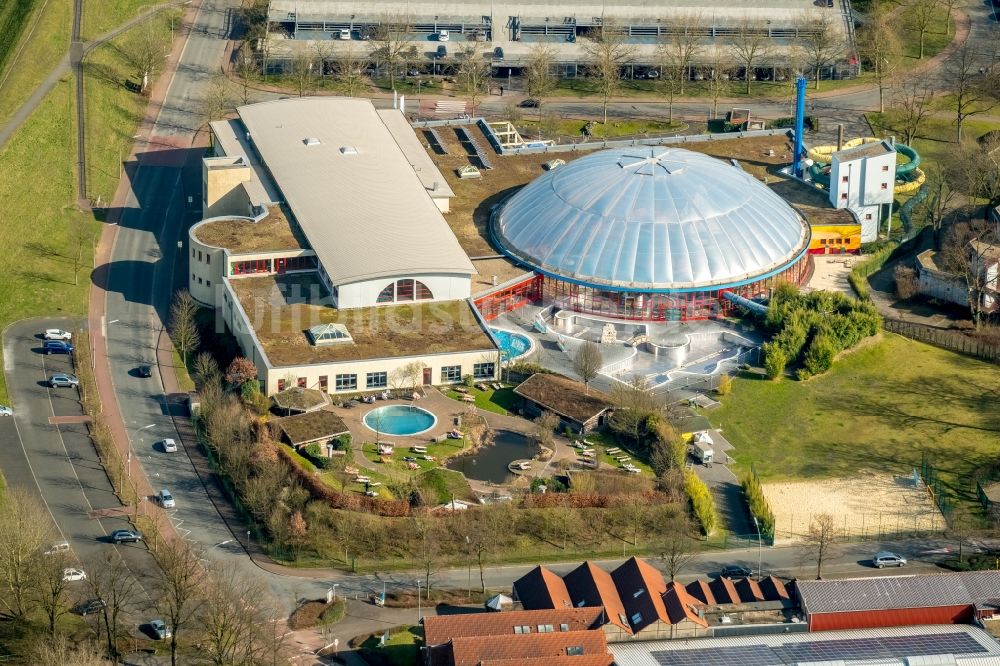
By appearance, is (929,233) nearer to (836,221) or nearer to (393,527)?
(836,221)

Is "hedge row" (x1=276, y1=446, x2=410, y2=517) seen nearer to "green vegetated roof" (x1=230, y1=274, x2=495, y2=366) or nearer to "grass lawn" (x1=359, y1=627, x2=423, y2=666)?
"grass lawn" (x1=359, y1=627, x2=423, y2=666)

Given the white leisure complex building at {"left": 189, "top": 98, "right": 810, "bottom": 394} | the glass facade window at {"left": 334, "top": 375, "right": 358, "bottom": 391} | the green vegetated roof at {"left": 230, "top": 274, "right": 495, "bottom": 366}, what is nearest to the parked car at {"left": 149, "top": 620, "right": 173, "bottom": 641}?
the white leisure complex building at {"left": 189, "top": 98, "right": 810, "bottom": 394}

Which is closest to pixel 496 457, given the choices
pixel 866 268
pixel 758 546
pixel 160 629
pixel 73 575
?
pixel 758 546

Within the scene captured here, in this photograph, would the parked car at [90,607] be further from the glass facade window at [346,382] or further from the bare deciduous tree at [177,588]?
the glass facade window at [346,382]

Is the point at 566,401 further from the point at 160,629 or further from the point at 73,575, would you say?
the point at 73,575

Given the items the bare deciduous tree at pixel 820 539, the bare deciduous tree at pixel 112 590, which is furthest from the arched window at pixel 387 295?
the bare deciduous tree at pixel 820 539

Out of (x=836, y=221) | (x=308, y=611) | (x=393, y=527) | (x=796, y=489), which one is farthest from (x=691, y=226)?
(x=308, y=611)
